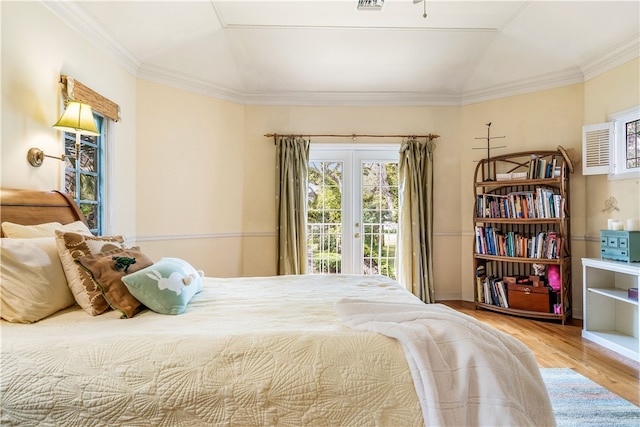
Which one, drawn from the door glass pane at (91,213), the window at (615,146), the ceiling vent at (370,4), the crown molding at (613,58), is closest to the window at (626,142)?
the window at (615,146)

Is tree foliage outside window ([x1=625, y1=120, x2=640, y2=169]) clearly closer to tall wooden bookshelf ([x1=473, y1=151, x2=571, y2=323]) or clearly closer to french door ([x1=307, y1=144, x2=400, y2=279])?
tall wooden bookshelf ([x1=473, y1=151, x2=571, y2=323])

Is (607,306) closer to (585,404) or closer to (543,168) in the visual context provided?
(543,168)

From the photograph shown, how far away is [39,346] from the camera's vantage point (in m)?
1.10

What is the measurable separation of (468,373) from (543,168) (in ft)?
10.6

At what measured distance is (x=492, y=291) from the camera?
377cm

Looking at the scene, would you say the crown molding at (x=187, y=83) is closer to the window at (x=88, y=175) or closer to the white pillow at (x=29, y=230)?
the window at (x=88, y=175)

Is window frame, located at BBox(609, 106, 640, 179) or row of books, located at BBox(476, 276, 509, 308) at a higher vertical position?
window frame, located at BBox(609, 106, 640, 179)

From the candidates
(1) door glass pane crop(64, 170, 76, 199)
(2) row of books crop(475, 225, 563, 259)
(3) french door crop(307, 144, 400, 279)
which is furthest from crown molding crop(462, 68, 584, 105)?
(1) door glass pane crop(64, 170, 76, 199)

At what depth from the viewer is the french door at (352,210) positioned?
14.0 feet

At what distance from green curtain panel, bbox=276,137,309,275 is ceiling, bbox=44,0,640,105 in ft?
2.11

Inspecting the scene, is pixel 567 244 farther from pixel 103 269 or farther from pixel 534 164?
pixel 103 269

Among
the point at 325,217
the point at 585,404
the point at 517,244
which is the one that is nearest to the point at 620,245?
the point at 517,244

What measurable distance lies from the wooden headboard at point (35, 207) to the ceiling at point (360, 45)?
139 centimetres

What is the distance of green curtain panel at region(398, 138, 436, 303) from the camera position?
407 cm
